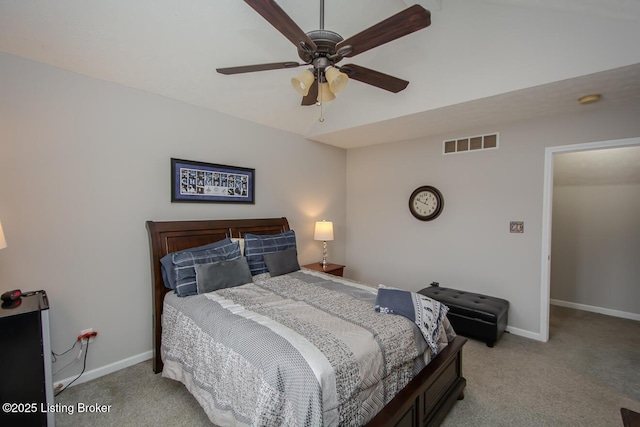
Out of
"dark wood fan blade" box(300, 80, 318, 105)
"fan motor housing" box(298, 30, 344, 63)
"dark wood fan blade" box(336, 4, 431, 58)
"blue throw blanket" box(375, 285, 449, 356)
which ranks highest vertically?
"fan motor housing" box(298, 30, 344, 63)

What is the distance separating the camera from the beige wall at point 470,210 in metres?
3.03

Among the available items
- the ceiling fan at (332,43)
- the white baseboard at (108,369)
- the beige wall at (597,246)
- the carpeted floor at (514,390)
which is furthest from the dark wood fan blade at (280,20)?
the beige wall at (597,246)

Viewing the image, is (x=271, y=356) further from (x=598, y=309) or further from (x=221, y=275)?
(x=598, y=309)

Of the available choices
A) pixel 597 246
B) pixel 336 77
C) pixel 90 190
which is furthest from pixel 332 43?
pixel 597 246

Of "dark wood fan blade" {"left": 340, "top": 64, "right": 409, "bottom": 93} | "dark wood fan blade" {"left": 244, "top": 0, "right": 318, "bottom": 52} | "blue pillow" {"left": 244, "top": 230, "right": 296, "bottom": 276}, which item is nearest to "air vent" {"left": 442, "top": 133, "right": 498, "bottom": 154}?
"dark wood fan blade" {"left": 340, "top": 64, "right": 409, "bottom": 93}

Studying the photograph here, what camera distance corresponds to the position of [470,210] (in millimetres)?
3527

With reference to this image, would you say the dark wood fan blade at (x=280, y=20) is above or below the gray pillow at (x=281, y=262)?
above

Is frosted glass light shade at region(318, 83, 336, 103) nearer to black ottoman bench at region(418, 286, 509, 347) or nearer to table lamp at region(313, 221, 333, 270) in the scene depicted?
Result: table lamp at region(313, 221, 333, 270)

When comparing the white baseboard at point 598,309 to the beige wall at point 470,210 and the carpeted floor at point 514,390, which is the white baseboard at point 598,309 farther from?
the beige wall at point 470,210

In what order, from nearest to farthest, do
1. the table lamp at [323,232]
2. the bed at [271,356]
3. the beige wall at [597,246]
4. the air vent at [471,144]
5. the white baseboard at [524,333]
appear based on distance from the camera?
the bed at [271,356]
the white baseboard at [524,333]
the air vent at [471,144]
the beige wall at [597,246]
the table lamp at [323,232]

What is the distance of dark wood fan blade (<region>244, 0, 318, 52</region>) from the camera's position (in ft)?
4.07

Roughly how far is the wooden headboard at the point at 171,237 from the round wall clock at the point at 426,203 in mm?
2305

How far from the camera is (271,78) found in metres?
2.99

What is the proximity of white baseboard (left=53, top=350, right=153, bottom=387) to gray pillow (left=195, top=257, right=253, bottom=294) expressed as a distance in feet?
3.33
